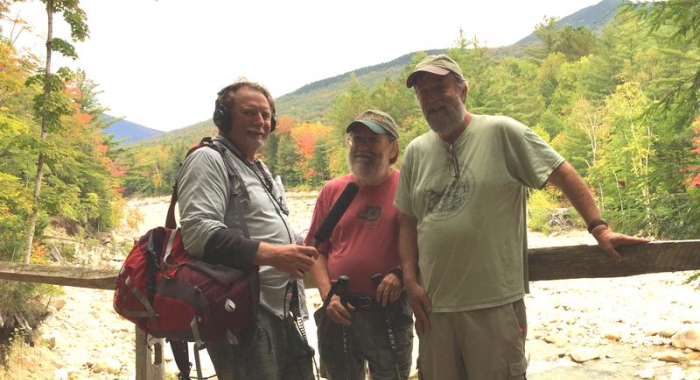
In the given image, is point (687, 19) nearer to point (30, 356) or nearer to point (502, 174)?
point (502, 174)

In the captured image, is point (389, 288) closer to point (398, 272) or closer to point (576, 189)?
point (398, 272)

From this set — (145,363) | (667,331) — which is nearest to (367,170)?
(145,363)

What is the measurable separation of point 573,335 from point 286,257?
933 cm

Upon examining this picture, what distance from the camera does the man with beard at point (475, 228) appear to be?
2145 millimetres

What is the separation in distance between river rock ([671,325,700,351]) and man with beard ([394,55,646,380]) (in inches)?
264

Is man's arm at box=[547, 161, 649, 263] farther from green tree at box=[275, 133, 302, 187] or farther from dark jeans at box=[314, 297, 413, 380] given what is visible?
green tree at box=[275, 133, 302, 187]

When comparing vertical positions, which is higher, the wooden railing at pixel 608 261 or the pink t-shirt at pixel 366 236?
the pink t-shirt at pixel 366 236

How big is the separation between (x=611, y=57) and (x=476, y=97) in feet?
41.6

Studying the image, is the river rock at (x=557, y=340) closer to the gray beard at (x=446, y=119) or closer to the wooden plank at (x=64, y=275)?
the wooden plank at (x=64, y=275)

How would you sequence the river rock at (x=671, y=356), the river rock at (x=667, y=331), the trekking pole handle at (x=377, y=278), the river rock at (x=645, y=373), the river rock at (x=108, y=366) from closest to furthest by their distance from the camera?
the trekking pole handle at (x=377, y=278)
the river rock at (x=645, y=373)
the river rock at (x=671, y=356)
the river rock at (x=667, y=331)
the river rock at (x=108, y=366)

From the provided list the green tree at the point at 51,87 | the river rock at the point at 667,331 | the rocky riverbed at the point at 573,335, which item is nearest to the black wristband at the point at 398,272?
the rocky riverbed at the point at 573,335

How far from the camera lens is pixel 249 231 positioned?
2141mm

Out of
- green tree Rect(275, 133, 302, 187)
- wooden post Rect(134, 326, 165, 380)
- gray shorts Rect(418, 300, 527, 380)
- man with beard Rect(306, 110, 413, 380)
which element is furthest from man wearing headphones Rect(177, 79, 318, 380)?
green tree Rect(275, 133, 302, 187)

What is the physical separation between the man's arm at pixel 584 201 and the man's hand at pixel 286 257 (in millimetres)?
1020
